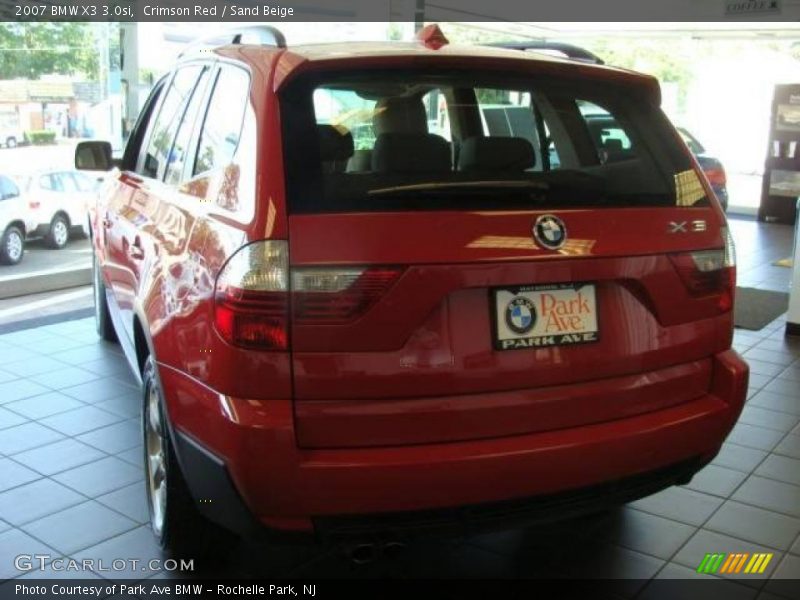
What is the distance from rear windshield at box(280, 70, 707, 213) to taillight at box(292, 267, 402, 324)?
15 cm

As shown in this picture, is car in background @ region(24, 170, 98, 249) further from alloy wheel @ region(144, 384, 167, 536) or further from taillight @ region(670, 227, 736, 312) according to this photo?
taillight @ region(670, 227, 736, 312)

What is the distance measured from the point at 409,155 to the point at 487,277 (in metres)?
0.45

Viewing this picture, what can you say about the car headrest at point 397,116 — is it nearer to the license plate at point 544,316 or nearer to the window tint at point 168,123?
the window tint at point 168,123

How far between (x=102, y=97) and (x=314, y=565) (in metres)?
5.29

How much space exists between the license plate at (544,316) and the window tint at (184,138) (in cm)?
123

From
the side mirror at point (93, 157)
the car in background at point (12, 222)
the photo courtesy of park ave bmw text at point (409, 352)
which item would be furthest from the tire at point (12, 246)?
the photo courtesy of park ave bmw text at point (409, 352)

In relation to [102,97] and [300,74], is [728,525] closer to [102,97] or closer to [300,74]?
[300,74]

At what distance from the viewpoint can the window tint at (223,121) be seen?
2.18 m

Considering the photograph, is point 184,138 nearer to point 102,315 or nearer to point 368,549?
point 368,549

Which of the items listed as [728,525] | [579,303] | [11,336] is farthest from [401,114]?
[11,336]

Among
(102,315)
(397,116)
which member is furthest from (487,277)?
(102,315)

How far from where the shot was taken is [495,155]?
2305 mm

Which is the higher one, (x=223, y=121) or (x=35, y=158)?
(x=223, y=121)

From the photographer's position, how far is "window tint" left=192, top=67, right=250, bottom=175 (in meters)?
2.18
